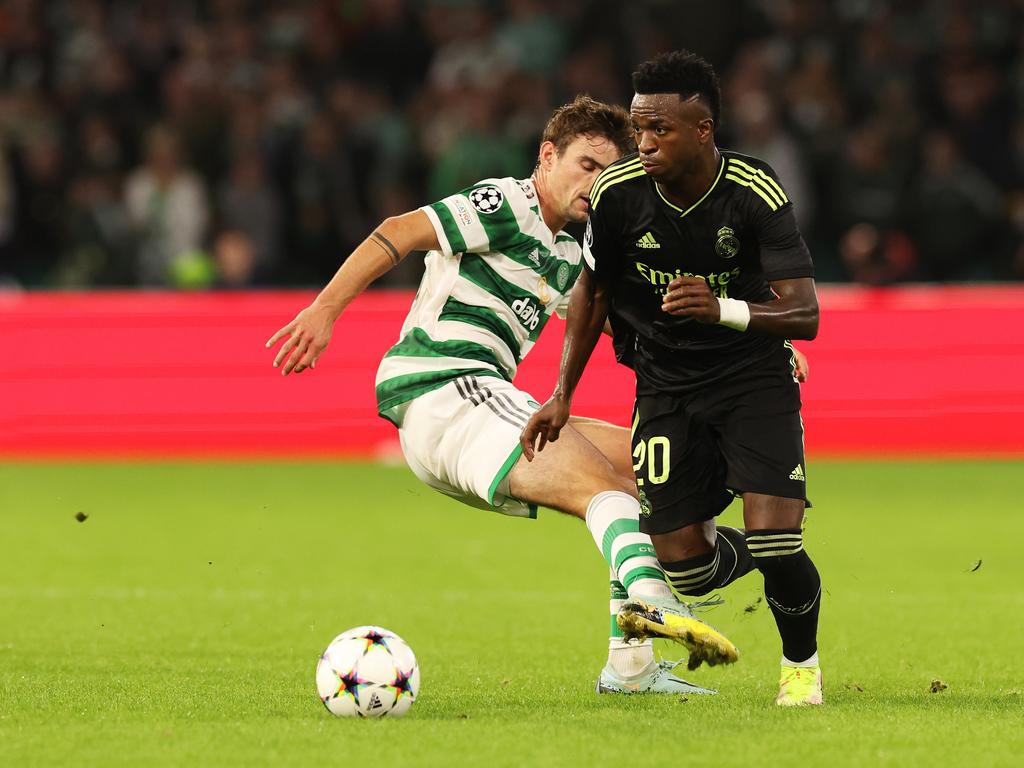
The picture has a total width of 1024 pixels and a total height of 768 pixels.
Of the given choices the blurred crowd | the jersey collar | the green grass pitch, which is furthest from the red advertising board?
the jersey collar

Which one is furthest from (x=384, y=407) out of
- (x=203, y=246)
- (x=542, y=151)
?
(x=203, y=246)

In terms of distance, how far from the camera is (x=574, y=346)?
6.11 m

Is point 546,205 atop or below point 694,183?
below

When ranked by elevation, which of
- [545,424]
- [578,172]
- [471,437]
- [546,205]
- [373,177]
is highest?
[578,172]

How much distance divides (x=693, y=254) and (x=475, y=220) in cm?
101

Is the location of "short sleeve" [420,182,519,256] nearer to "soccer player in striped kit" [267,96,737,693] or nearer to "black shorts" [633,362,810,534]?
"soccer player in striped kit" [267,96,737,693]

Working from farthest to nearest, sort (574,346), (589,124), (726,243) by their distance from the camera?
1. (589,124)
2. (574,346)
3. (726,243)

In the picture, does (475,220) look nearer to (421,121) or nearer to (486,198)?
(486,198)

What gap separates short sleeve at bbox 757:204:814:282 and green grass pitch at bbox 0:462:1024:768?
4.75 feet

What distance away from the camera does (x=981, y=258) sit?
54.2 feet

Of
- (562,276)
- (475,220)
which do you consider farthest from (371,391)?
(475,220)

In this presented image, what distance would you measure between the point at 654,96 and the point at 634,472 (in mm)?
1356

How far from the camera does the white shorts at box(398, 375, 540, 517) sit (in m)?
6.20

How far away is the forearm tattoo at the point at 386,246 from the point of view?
20.5 ft
